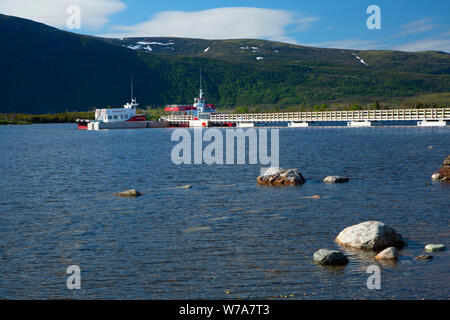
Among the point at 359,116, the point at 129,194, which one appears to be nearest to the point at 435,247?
the point at 129,194

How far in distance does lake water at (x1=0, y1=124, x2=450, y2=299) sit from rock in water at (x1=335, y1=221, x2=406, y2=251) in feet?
1.66

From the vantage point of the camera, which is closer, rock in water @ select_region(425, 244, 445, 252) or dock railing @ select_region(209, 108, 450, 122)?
rock in water @ select_region(425, 244, 445, 252)

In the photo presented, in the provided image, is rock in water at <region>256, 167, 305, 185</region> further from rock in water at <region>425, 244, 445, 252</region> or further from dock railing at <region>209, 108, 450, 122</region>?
dock railing at <region>209, 108, 450, 122</region>

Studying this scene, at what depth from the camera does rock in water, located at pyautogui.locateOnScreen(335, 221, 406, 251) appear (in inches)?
672

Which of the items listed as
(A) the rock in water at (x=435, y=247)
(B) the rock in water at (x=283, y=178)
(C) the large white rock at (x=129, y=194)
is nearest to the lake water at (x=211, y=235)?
(A) the rock in water at (x=435, y=247)

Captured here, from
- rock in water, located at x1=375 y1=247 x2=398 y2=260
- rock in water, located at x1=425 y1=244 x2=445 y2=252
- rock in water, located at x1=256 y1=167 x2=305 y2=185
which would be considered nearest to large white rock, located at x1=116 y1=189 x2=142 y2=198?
rock in water, located at x1=256 y1=167 x2=305 y2=185

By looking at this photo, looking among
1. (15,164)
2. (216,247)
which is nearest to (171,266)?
→ (216,247)

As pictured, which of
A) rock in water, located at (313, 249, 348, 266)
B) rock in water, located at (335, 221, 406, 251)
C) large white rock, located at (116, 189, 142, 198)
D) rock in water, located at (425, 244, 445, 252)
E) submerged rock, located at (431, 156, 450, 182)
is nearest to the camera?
rock in water, located at (313, 249, 348, 266)

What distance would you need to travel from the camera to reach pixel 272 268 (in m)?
15.3

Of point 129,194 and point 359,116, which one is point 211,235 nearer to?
point 129,194

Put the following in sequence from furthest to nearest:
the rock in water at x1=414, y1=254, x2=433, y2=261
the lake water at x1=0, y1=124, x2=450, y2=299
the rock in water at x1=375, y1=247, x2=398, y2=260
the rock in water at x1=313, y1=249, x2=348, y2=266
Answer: the rock in water at x1=375, y1=247, x2=398, y2=260 < the rock in water at x1=414, y1=254, x2=433, y2=261 < the rock in water at x1=313, y1=249, x2=348, y2=266 < the lake water at x1=0, y1=124, x2=450, y2=299
